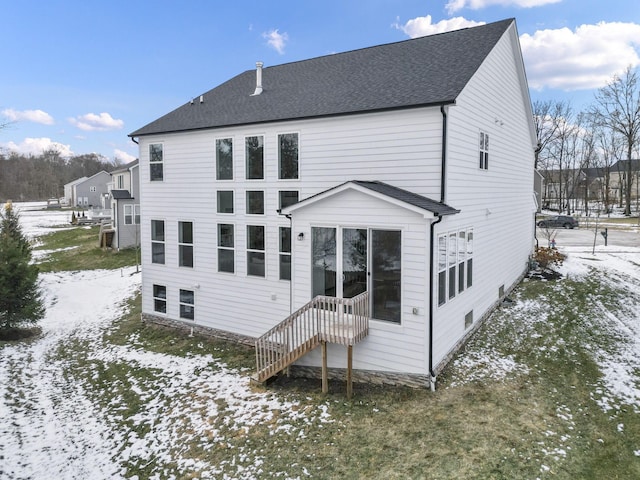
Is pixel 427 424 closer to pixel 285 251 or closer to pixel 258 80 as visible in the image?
pixel 285 251

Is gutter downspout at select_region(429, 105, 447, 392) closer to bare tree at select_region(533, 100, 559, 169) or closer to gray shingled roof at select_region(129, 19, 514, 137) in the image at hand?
gray shingled roof at select_region(129, 19, 514, 137)

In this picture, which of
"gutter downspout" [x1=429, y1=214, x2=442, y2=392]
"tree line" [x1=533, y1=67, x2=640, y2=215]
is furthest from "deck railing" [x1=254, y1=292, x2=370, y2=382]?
"tree line" [x1=533, y1=67, x2=640, y2=215]

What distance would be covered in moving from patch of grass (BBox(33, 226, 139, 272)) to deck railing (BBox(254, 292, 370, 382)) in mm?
18556

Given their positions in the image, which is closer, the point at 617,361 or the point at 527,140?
the point at 617,361

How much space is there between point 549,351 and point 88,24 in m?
25.5

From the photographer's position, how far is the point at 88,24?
21.2 m

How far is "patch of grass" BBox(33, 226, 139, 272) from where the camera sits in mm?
24859

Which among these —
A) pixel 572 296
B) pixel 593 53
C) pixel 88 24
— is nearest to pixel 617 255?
pixel 572 296

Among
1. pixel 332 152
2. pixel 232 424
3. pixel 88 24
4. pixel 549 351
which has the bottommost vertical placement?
pixel 232 424

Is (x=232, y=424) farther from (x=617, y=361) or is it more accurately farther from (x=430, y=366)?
(x=617, y=361)

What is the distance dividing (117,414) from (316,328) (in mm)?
4768

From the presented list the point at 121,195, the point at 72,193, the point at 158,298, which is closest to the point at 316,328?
the point at 158,298

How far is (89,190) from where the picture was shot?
70.8 meters

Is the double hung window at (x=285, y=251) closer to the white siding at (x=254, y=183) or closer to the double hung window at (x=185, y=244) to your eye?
the white siding at (x=254, y=183)
